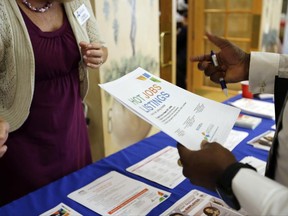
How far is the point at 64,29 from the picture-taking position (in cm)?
129

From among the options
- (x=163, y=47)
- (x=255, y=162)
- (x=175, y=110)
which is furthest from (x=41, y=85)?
(x=163, y=47)

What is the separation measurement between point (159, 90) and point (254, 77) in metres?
0.37

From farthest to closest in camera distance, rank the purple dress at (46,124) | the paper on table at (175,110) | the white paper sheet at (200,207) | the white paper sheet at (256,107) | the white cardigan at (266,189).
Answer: the white paper sheet at (256,107)
the purple dress at (46,124)
the white paper sheet at (200,207)
the paper on table at (175,110)
the white cardigan at (266,189)

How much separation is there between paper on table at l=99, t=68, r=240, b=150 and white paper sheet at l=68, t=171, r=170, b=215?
0.37 m

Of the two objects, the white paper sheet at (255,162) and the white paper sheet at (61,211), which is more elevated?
the white paper sheet at (61,211)

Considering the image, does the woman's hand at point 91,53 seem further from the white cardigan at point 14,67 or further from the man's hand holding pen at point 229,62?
the man's hand holding pen at point 229,62

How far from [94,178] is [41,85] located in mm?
408

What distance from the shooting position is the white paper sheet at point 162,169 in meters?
1.20

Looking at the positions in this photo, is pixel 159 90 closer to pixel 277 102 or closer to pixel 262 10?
pixel 277 102

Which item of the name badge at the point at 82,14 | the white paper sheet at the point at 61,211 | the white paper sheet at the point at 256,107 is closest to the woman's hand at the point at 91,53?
the name badge at the point at 82,14

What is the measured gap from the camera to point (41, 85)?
1.24m

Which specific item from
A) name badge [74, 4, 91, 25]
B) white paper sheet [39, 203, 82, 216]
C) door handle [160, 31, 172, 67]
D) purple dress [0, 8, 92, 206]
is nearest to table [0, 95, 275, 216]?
white paper sheet [39, 203, 82, 216]

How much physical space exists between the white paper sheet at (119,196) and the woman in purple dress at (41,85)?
0.89 ft

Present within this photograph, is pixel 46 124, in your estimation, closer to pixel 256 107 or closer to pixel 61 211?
pixel 61 211
